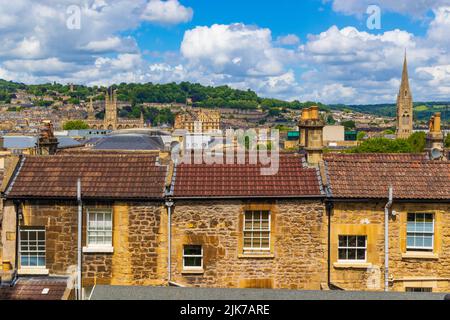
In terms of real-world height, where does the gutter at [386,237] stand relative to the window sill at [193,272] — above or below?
above

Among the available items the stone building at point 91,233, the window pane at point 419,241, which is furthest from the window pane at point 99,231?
the window pane at point 419,241

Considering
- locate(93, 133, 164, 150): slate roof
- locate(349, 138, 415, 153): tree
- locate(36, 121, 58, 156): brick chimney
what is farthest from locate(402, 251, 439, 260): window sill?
locate(349, 138, 415, 153): tree

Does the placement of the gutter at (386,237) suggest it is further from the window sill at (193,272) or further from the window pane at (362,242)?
the window sill at (193,272)

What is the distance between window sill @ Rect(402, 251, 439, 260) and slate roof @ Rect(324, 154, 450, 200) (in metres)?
1.55

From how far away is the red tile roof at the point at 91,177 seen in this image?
16.2m

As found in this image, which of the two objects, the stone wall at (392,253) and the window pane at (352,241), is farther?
the window pane at (352,241)

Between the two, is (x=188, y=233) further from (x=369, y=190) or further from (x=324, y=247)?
(x=369, y=190)

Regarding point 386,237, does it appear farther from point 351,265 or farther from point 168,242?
point 168,242

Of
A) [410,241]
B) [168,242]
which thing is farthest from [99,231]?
[410,241]

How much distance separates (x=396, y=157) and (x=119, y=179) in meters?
9.02

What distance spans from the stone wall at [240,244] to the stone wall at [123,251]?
1.60ft

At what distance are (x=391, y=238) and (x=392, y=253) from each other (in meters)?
0.42

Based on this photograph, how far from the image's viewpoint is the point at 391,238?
53.1 ft

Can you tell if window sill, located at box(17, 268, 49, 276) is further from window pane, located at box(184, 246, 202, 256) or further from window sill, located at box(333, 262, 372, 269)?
window sill, located at box(333, 262, 372, 269)
